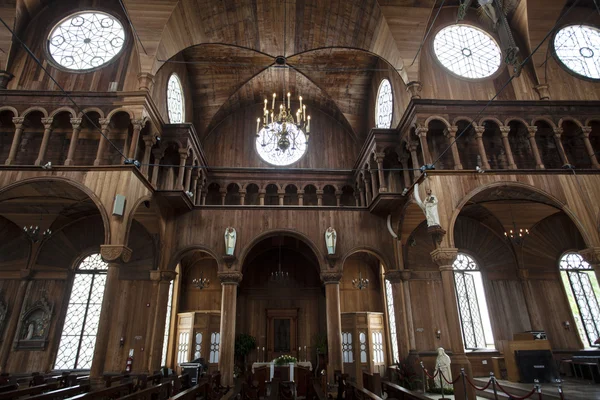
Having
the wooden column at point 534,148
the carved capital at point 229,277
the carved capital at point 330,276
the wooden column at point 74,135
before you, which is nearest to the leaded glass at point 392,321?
the carved capital at point 330,276

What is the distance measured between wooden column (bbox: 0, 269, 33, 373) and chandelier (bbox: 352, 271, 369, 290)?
1444cm

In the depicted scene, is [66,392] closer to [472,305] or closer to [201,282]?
[201,282]

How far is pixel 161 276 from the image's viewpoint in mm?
14445

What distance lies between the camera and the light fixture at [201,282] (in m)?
17.4

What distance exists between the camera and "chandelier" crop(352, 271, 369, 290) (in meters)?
17.5

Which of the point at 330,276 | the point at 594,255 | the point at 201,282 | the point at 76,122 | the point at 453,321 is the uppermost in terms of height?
the point at 76,122

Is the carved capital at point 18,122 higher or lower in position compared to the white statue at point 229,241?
higher

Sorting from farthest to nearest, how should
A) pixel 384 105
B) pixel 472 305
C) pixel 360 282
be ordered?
1. pixel 384 105
2. pixel 360 282
3. pixel 472 305

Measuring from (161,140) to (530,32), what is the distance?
16.1 m

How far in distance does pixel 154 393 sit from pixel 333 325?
783cm

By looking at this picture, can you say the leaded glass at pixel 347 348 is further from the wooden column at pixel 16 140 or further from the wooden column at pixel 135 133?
the wooden column at pixel 16 140

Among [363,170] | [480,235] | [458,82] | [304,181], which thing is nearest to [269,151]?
[304,181]

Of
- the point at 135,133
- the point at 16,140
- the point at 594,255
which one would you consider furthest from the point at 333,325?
the point at 16,140

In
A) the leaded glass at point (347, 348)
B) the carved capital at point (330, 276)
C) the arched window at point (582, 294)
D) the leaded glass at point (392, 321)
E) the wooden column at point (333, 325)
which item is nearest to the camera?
the wooden column at point (333, 325)
